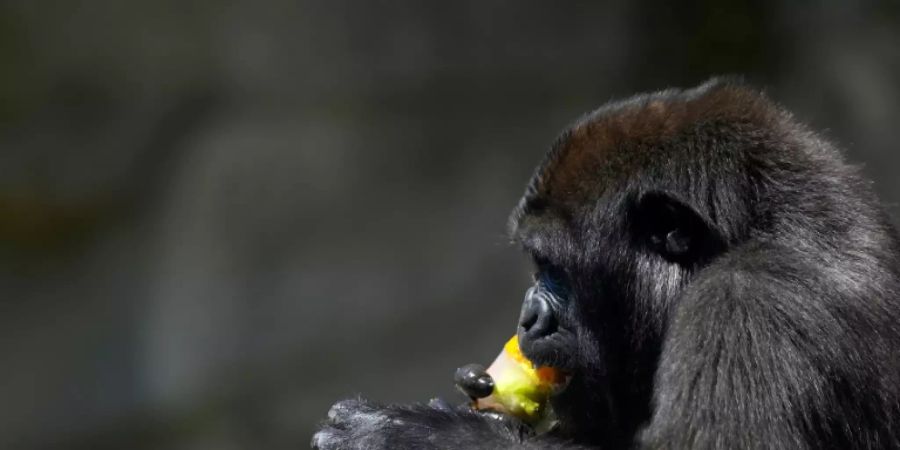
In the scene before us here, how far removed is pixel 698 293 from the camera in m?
2.90

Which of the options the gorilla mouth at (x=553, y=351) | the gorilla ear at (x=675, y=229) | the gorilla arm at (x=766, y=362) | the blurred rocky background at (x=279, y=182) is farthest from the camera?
the blurred rocky background at (x=279, y=182)

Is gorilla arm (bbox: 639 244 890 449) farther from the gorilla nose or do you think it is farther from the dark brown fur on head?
the gorilla nose

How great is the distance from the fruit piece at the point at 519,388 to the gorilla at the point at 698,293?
7cm

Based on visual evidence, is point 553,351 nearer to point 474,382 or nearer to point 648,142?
point 474,382

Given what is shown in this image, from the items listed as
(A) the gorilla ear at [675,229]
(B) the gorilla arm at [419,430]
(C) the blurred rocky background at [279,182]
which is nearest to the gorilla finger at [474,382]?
(B) the gorilla arm at [419,430]

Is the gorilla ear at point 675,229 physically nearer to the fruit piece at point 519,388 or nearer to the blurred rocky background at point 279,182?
the fruit piece at point 519,388

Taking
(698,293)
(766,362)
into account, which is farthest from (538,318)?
(766,362)

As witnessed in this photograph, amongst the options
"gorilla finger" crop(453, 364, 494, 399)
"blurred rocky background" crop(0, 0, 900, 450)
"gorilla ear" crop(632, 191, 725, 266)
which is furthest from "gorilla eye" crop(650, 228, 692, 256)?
"blurred rocky background" crop(0, 0, 900, 450)

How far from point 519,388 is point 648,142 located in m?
0.84

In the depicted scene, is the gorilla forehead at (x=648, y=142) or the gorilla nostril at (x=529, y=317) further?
the gorilla nostril at (x=529, y=317)

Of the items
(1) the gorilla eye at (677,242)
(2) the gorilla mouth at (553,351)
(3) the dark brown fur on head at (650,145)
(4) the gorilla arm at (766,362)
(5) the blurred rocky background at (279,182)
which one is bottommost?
(4) the gorilla arm at (766,362)

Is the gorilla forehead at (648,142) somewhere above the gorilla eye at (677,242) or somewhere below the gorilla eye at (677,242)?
above

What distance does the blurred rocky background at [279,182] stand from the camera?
610 cm

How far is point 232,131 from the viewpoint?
643cm
